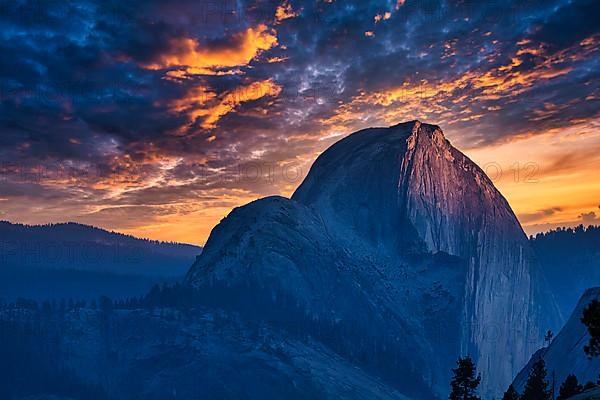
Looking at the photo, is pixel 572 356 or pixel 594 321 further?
pixel 572 356

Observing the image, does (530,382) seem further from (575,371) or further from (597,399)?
(575,371)

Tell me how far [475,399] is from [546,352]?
11409cm

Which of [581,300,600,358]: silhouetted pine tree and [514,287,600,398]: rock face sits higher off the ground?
[581,300,600,358]: silhouetted pine tree

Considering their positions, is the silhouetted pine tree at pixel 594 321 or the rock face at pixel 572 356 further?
the rock face at pixel 572 356

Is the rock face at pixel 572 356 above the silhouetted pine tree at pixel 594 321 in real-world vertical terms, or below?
below

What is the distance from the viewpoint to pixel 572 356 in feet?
486

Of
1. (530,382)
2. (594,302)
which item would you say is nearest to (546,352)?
(530,382)

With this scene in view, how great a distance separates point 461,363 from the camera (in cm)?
6606

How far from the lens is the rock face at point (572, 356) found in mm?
138875

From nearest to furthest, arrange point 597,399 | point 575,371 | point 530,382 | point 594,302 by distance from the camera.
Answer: point 597,399 < point 594,302 < point 530,382 < point 575,371

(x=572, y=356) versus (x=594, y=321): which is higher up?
(x=594, y=321)

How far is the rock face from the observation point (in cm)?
13888

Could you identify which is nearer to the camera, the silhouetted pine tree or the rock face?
A: the silhouetted pine tree

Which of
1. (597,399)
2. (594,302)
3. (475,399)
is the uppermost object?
(594,302)
